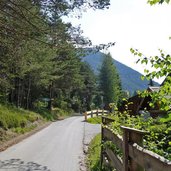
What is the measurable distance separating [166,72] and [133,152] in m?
1.55

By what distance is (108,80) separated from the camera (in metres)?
94.4

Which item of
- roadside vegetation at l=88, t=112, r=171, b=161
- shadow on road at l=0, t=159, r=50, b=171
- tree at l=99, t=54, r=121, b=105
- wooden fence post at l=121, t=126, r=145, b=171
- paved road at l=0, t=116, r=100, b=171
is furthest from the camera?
tree at l=99, t=54, r=121, b=105

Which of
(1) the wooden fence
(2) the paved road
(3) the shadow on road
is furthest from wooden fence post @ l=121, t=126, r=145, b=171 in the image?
(3) the shadow on road

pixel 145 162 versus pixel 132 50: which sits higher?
pixel 132 50

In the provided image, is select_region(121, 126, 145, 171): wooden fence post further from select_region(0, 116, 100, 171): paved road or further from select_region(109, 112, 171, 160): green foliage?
select_region(0, 116, 100, 171): paved road

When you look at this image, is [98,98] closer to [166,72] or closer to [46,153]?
[46,153]

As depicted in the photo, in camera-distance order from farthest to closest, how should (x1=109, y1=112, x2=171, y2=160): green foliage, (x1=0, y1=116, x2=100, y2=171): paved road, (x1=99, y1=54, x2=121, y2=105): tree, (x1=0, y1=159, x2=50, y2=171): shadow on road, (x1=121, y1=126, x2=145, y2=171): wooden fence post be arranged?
(x1=99, y1=54, x2=121, y2=105): tree < (x1=0, y1=116, x2=100, y2=171): paved road < (x1=0, y1=159, x2=50, y2=171): shadow on road < (x1=121, y1=126, x2=145, y2=171): wooden fence post < (x1=109, y1=112, x2=171, y2=160): green foliage

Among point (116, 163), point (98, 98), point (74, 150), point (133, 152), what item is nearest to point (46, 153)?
point (74, 150)

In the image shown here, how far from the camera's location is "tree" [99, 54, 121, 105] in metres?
93.2

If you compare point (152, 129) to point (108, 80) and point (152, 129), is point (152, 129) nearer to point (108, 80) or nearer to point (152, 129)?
point (152, 129)

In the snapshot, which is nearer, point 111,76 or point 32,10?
point 32,10

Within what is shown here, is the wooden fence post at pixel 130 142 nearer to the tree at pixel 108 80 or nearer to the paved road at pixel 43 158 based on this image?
the paved road at pixel 43 158

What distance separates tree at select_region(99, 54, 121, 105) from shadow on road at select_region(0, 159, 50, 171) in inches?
3167

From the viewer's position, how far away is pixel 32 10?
47.2 feet
